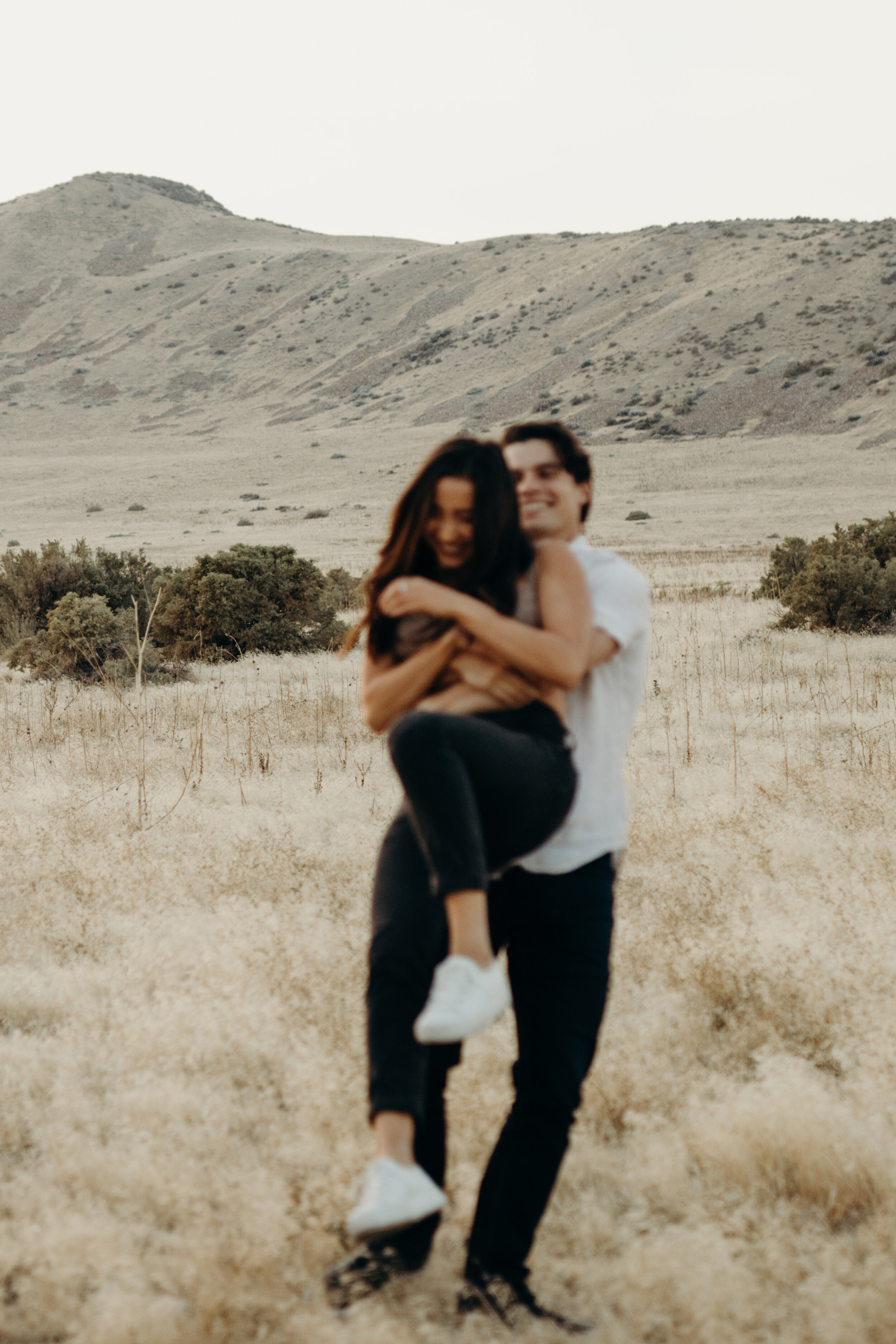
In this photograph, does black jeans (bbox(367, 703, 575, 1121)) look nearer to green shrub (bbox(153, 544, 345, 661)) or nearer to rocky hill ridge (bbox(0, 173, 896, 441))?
green shrub (bbox(153, 544, 345, 661))

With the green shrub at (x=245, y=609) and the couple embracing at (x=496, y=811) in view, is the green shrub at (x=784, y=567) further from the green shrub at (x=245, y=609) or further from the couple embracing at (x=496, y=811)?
the couple embracing at (x=496, y=811)

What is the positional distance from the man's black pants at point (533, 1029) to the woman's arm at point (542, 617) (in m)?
0.42

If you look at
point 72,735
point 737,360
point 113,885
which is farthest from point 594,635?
point 737,360

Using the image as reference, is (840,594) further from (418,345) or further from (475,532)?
(418,345)

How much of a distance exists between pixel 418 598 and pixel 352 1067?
6.05 feet

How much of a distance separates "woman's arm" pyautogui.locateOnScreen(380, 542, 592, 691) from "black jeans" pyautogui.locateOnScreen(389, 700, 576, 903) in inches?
5.1

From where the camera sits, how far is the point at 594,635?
6.98 feet

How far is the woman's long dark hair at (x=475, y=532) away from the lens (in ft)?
6.80

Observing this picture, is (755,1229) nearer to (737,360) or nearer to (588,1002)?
(588,1002)

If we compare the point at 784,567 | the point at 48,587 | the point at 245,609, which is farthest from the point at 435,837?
the point at 784,567

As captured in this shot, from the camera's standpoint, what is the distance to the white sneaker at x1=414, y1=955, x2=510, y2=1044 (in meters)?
1.77

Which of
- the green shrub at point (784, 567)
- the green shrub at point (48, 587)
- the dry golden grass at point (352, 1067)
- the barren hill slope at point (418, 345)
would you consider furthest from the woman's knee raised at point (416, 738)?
the barren hill slope at point (418, 345)

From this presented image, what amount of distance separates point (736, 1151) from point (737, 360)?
61.7 metres

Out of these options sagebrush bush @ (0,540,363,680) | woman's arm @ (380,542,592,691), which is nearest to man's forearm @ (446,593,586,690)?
woman's arm @ (380,542,592,691)
